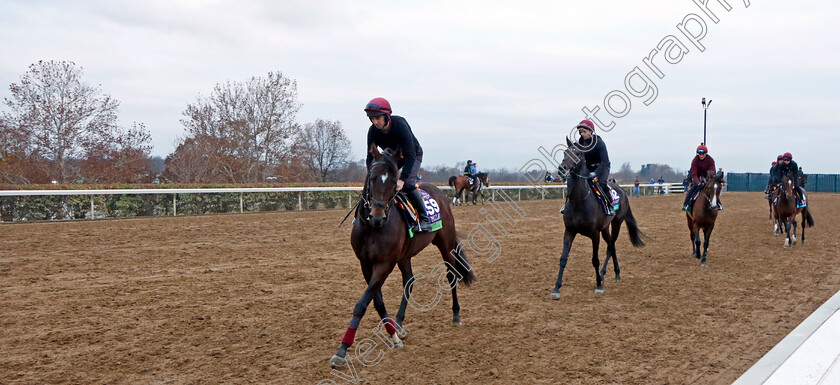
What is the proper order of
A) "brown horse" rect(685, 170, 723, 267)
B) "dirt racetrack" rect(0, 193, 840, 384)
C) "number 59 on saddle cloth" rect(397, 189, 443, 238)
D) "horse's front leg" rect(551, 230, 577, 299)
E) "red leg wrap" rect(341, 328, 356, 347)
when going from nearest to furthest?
"dirt racetrack" rect(0, 193, 840, 384) → "red leg wrap" rect(341, 328, 356, 347) → "number 59 on saddle cloth" rect(397, 189, 443, 238) → "horse's front leg" rect(551, 230, 577, 299) → "brown horse" rect(685, 170, 723, 267)

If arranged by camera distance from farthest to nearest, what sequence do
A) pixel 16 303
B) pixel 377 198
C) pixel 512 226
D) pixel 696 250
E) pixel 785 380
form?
pixel 512 226 → pixel 696 250 → pixel 16 303 → pixel 377 198 → pixel 785 380

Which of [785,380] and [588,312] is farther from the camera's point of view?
[588,312]

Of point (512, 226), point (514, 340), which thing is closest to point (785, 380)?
point (514, 340)

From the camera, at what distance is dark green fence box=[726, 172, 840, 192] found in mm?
Answer: 54844

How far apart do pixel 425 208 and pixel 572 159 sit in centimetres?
295

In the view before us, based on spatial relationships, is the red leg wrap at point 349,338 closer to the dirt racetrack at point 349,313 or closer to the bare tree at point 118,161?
the dirt racetrack at point 349,313

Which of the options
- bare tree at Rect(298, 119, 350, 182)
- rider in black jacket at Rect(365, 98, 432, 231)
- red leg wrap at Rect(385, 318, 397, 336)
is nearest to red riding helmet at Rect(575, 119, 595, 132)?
rider in black jacket at Rect(365, 98, 432, 231)

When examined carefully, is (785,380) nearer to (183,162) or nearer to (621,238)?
(621,238)

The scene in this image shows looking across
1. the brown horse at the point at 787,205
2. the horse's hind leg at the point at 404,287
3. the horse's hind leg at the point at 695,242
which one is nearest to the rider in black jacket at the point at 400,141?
the horse's hind leg at the point at 404,287

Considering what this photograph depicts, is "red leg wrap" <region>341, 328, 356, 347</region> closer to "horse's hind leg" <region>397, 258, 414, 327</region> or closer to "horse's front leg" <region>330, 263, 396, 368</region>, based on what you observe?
"horse's front leg" <region>330, 263, 396, 368</region>

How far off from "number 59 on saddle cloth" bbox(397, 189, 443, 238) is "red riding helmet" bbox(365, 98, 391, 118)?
865 mm

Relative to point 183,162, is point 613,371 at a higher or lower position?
lower

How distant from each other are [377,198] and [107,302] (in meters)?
4.18

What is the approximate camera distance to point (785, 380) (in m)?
3.72
